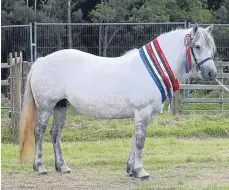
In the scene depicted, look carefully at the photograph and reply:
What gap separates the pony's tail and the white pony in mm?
16

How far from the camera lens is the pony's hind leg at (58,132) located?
299 inches

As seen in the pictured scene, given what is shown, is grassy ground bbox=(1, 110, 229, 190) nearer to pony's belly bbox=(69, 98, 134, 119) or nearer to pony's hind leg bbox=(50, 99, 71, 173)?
pony's hind leg bbox=(50, 99, 71, 173)

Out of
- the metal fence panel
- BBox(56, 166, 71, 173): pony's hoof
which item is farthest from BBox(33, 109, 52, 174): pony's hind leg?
the metal fence panel

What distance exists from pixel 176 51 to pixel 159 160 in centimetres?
185

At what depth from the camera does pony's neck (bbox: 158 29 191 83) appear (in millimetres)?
7164

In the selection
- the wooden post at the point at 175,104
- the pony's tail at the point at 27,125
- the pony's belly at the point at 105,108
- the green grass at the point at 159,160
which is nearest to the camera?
the green grass at the point at 159,160

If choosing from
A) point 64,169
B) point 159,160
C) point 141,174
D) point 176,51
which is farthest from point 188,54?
point 64,169

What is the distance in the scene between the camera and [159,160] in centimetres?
833

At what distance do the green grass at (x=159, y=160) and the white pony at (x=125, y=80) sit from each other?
37 cm

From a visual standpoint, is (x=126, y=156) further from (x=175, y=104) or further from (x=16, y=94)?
(x=175, y=104)

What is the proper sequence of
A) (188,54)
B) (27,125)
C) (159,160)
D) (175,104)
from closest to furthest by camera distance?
(188,54) → (27,125) → (159,160) → (175,104)

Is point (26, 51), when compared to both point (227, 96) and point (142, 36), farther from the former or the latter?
point (227, 96)

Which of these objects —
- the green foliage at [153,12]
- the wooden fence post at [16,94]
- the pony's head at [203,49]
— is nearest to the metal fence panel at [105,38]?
the wooden fence post at [16,94]

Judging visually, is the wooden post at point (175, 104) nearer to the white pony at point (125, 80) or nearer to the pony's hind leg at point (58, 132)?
the pony's hind leg at point (58, 132)
